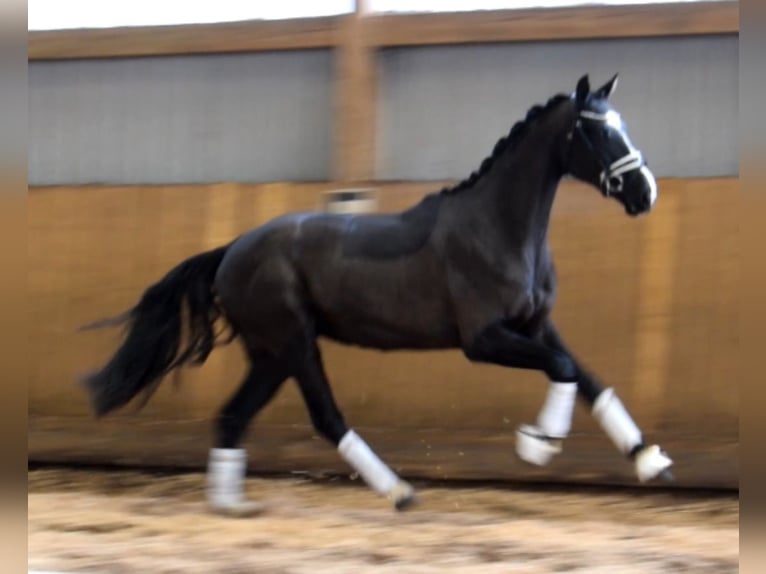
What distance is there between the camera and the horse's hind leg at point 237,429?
12.7ft

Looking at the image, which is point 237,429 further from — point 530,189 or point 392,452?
point 530,189

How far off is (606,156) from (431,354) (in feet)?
5.95

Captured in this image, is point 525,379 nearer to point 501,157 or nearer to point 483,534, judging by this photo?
point 483,534

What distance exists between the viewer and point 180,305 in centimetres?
399

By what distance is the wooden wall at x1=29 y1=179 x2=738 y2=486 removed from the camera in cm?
449

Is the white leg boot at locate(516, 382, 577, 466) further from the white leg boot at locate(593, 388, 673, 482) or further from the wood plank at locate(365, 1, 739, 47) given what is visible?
the wood plank at locate(365, 1, 739, 47)

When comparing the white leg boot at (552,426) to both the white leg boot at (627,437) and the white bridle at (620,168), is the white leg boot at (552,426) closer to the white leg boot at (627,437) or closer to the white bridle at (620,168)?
the white leg boot at (627,437)

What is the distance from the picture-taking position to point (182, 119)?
5289 millimetres

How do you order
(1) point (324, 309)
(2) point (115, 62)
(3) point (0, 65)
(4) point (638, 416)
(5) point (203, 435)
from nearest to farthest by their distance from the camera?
(3) point (0, 65), (1) point (324, 309), (4) point (638, 416), (5) point (203, 435), (2) point (115, 62)

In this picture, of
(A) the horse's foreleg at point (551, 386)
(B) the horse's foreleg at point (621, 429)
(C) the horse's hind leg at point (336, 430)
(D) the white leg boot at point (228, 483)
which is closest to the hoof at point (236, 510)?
(D) the white leg boot at point (228, 483)

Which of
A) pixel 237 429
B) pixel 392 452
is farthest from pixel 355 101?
pixel 237 429

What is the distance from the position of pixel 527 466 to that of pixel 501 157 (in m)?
1.74

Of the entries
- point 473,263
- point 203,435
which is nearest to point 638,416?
point 473,263

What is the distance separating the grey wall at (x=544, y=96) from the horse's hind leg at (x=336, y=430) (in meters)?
1.54
